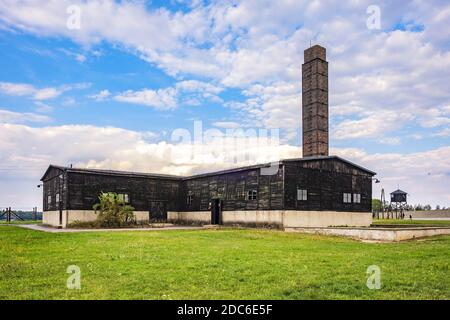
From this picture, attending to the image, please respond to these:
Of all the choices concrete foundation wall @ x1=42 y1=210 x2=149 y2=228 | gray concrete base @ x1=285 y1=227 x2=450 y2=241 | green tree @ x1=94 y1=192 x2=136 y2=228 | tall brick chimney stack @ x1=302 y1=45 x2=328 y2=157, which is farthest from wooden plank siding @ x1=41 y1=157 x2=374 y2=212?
tall brick chimney stack @ x1=302 y1=45 x2=328 y2=157

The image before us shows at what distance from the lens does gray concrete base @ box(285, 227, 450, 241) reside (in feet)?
80.7

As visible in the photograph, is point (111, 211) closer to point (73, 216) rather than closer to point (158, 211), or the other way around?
point (73, 216)

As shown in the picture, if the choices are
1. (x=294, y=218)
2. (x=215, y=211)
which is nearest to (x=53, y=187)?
(x=215, y=211)

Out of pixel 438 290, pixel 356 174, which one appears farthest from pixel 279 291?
pixel 356 174

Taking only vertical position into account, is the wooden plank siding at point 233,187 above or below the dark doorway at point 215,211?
above

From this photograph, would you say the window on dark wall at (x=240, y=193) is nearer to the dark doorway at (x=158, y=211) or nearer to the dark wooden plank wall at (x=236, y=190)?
the dark wooden plank wall at (x=236, y=190)

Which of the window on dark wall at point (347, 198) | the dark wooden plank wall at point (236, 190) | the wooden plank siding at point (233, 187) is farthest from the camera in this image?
the window on dark wall at point (347, 198)

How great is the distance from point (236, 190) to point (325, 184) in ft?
27.1

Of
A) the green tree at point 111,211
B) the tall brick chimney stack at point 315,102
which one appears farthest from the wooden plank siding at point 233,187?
the tall brick chimney stack at point 315,102

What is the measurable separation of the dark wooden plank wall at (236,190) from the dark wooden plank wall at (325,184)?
119 cm

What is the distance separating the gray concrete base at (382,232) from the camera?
24.6m
